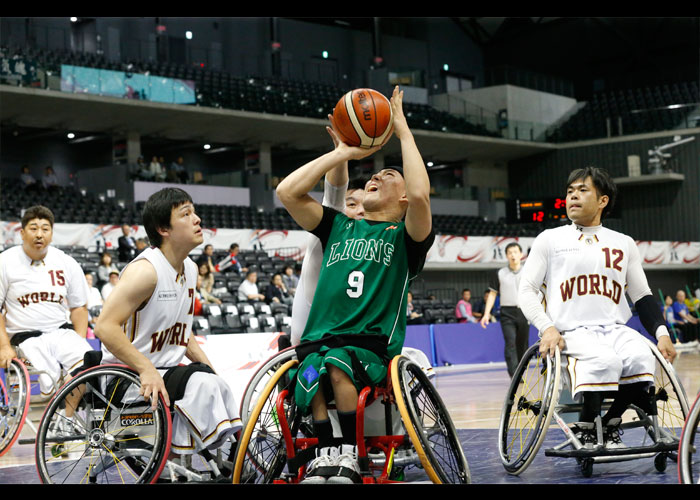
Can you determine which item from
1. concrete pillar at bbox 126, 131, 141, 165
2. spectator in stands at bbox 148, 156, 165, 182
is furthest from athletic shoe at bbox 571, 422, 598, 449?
concrete pillar at bbox 126, 131, 141, 165

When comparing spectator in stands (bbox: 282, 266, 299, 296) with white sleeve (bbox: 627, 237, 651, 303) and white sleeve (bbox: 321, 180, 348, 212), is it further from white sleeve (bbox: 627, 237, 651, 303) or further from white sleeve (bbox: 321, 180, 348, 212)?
white sleeve (bbox: 321, 180, 348, 212)

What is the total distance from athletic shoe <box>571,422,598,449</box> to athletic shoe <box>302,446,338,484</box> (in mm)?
1679

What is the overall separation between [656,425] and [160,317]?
2.59 meters

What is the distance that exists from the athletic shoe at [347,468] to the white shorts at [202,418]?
0.67 metres

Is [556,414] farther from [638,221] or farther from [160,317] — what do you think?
[638,221]

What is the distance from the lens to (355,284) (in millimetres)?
3600

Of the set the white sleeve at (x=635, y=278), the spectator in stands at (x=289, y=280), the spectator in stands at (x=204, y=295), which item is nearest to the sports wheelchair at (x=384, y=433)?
the white sleeve at (x=635, y=278)

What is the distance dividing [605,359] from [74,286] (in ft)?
12.7

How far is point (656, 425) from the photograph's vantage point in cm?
443

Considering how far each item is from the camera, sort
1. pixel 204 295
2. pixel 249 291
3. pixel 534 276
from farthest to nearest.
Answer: pixel 249 291 < pixel 204 295 < pixel 534 276

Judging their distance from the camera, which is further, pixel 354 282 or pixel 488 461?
pixel 488 461

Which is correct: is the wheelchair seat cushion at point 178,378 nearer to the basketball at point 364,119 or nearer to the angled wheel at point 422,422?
the angled wheel at point 422,422

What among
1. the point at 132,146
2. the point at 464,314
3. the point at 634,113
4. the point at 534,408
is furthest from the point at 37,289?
the point at 634,113

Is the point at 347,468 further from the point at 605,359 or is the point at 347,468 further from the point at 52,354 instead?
the point at 52,354
